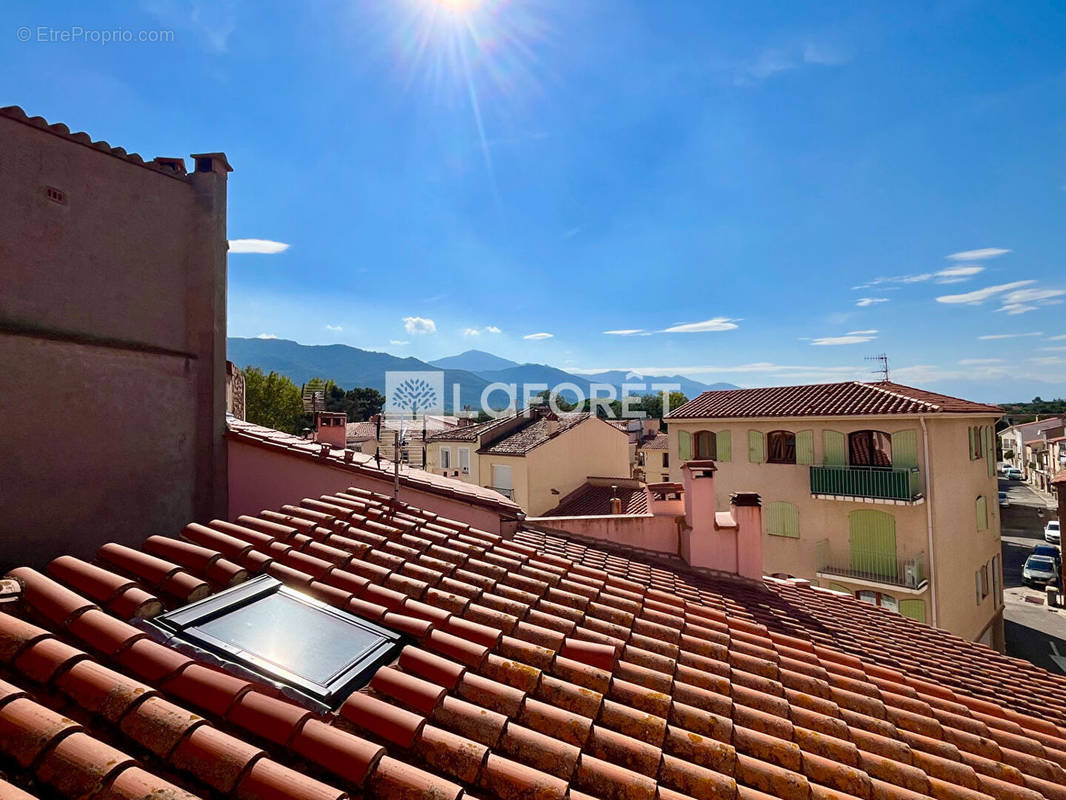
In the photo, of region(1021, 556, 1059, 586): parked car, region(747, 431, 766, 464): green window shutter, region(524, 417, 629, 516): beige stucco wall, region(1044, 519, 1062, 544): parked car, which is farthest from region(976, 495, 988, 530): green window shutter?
region(1044, 519, 1062, 544): parked car

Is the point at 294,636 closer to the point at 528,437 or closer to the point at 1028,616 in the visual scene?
the point at 528,437

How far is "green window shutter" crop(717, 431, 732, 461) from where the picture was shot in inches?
801

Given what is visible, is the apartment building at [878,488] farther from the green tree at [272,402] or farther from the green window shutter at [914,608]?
→ the green tree at [272,402]

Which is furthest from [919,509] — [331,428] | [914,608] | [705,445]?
[331,428]

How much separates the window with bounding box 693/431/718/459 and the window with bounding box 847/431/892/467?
4713 millimetres

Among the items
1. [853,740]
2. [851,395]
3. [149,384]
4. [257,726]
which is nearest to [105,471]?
[149,384]

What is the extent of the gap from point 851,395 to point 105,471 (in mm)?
20561

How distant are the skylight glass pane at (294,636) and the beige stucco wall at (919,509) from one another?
18.3 m

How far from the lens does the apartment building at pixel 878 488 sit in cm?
1625

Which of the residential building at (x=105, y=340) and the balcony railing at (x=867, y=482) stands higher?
the residential building at (x=105, y=340)

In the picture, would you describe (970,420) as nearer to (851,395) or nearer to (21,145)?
(851,395)

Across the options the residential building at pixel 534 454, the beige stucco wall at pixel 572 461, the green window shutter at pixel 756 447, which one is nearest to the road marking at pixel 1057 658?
the green window shutter at pixel 756 447

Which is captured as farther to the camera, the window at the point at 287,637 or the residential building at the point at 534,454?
the residential building at the point at 534,454

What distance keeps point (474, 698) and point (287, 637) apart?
102 cm
